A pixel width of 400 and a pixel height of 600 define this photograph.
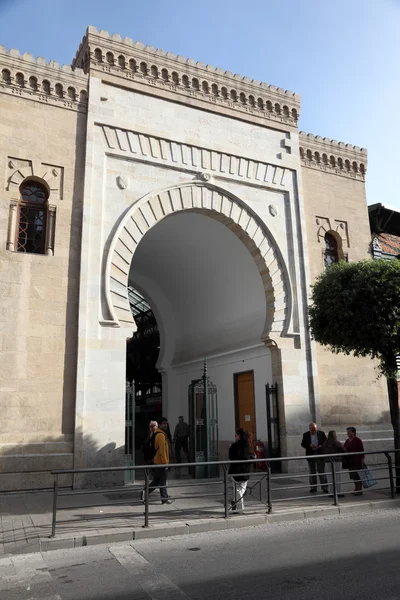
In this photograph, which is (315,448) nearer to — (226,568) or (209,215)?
(226,568)

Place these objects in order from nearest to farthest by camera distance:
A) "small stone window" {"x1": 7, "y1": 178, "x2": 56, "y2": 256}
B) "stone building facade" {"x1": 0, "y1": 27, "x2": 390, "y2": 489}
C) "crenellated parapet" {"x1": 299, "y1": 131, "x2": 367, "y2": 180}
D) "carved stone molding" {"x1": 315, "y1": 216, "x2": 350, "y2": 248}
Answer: "stone building facade" {"x1": 0, "y1": 27, "x2": 390, "y2": 489} < "small stone window" {"x1": 7, "y1": 178, "x2": 56, "y2": 256} < "carved stone molding" {"x1": 315, "y1": 216, "x2": 350, "y2": 248} < "crenellated parapet" {"x1": 299, "y1": 131, "x2": 367, "y2": 180}

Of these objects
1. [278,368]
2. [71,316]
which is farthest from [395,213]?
[71,316]

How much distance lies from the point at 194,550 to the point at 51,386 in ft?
19.0

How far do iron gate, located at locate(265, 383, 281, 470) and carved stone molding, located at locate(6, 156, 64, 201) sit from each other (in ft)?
24.4

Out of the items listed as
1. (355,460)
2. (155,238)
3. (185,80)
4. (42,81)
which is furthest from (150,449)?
(185,80)

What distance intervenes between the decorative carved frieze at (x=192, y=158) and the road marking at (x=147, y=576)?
9.74 m

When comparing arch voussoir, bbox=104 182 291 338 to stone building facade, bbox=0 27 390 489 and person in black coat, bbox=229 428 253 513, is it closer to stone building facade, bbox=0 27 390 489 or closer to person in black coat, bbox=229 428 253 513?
stone building facade, bbox=0 27 390 489

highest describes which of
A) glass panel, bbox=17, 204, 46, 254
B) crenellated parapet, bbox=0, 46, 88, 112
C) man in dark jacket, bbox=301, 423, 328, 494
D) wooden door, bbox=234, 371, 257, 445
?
crenellated parapet, bbox=0, 46, 88, 112

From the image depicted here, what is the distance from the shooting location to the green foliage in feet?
33.6

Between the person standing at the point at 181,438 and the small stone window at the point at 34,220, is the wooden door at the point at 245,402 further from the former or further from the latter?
the small stone window at the point at 34,220

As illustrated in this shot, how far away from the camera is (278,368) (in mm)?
13766

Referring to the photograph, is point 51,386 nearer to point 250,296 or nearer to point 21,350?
point 21,350

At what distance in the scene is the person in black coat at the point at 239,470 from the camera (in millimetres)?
8133

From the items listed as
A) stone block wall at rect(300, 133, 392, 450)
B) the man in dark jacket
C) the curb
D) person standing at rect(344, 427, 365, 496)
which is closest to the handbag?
person standing at rect(344, 427, 365, 496)
